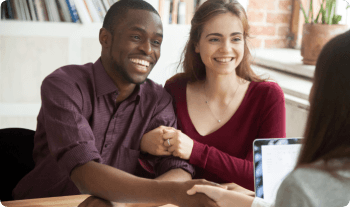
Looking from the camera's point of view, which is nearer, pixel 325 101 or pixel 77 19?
pixel 325 101

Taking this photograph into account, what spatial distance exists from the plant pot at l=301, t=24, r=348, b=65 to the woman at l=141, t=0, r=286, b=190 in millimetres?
659

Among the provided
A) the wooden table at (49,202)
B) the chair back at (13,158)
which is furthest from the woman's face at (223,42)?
the chair back at (13,158)

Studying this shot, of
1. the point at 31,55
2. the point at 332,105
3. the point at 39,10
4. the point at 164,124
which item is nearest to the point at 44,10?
the point at 39,10

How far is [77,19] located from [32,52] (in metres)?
0.29

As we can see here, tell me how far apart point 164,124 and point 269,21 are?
1.49 metres

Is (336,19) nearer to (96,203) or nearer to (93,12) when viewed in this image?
(93,12)

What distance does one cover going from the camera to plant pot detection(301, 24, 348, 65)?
6.05ft

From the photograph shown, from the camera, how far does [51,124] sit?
40.6 inches

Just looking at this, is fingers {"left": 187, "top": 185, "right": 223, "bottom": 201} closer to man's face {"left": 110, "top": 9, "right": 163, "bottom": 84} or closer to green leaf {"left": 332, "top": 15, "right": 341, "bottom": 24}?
man's face {"left": 110, "top": 9, "right": 163, "bottom": 84}

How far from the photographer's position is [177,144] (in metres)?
1.18

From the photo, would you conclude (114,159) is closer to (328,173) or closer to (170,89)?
(170,89)

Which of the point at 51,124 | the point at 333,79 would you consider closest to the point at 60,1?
the point at 51,124

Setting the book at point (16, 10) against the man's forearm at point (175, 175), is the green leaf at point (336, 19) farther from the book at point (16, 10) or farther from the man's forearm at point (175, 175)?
the book at point (16, 10)

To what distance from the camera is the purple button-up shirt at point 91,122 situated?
1.04 meters
